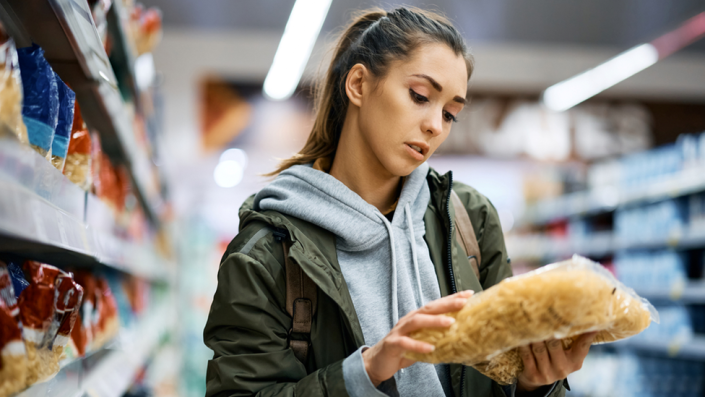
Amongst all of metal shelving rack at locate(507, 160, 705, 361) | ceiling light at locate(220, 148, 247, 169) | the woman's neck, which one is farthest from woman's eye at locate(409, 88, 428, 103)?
ceiling light at locate(220, 148, 247, 169)

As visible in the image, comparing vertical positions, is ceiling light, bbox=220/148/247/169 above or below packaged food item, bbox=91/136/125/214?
above

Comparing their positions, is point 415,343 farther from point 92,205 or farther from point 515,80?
point 515,80

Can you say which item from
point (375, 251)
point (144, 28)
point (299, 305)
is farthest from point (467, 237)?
point (144, 28)

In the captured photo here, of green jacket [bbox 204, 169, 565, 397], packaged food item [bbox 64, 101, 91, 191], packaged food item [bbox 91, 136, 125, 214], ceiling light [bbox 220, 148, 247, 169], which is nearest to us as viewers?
green jacket [bbox 204, 169, 565, 397]

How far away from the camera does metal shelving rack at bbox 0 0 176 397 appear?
35.2 inches

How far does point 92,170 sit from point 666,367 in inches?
184

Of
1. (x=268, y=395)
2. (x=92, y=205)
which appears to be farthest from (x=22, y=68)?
(x=268, y=395)

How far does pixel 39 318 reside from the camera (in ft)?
3.45

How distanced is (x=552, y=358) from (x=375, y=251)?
1.59ft

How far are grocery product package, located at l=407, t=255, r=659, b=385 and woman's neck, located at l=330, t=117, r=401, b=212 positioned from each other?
1.85ft

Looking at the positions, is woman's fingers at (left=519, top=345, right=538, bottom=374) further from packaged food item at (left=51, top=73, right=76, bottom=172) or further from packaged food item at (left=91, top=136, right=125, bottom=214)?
packaged food item at (left=91, top=136, right=125, bottom=214)

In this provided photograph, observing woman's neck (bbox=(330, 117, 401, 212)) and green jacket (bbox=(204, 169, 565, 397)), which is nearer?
green jacket (bbox=(204, 169, 565, 397))

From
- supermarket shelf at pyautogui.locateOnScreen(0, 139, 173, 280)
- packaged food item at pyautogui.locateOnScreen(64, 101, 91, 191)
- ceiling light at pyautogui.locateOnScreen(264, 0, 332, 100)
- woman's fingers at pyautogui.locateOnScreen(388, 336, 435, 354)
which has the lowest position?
woman's fingers at pyautogui.locateOnScreen(388, 336, 435, 354)

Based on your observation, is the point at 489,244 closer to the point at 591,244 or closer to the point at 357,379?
the point at 357,379
